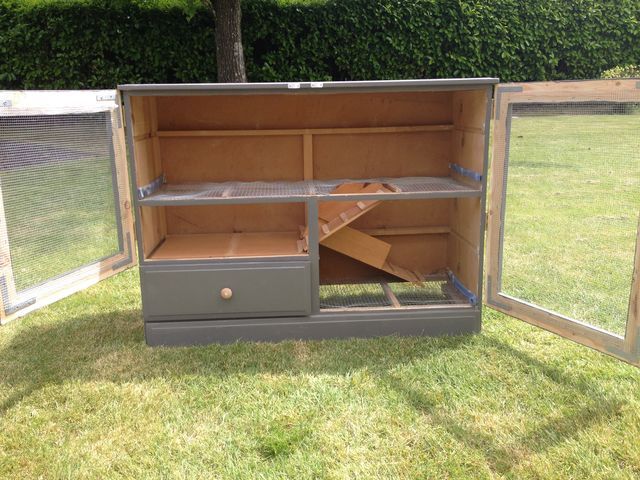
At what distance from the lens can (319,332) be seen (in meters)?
3.38

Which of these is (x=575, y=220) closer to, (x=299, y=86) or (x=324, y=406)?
(x=299, y=86)

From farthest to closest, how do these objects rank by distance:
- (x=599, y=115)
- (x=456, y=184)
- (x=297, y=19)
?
(x=297, y=19) → (x=456, y=184) → (x=599, y=115)

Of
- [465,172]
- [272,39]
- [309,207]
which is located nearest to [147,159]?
[309,207]

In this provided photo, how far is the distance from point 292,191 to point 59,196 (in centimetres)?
133

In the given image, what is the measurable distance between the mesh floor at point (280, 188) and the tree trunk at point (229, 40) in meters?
2.82

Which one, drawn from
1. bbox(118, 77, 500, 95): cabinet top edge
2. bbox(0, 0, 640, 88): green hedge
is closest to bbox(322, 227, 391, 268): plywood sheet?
bbox(118, 77, 500, 95): cabinet top edge

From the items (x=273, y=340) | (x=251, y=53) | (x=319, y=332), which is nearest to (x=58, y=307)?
(x=273, y=340)

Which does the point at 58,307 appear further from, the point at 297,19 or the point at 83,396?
the point at 297,19

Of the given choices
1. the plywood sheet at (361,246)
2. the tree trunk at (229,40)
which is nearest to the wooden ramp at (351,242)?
the plywood sheet at (361,246)

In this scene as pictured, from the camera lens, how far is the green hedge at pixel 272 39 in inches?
286

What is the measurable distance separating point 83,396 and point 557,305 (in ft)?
8.63

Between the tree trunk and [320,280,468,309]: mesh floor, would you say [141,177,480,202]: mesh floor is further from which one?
the tree trunk

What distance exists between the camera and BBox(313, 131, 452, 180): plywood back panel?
4.05m

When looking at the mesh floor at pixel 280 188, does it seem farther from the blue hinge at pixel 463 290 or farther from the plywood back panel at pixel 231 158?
the blue hinge at pixel 463 290
